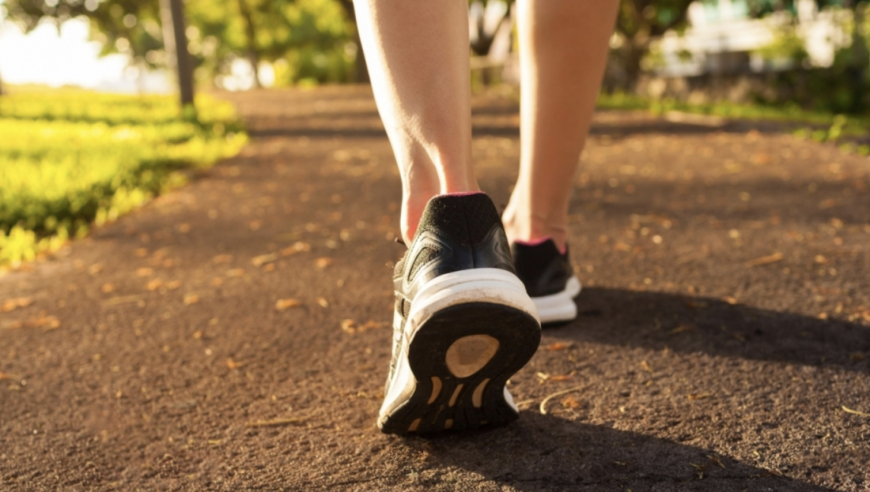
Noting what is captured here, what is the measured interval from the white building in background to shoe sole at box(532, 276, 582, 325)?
31.1ft

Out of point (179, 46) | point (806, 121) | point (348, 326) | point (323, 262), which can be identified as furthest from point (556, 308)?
point (179, 46)

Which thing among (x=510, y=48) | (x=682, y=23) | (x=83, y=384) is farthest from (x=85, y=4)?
(x=83, y=384)

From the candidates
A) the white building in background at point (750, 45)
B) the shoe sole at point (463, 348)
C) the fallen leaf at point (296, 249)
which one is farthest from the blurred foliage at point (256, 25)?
the shoe sole at point (463, 348)

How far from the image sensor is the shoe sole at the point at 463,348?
127cm

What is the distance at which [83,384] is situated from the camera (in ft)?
6.47

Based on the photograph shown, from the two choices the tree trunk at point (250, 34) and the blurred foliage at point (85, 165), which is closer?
the blurred foliage at point (85, 165)

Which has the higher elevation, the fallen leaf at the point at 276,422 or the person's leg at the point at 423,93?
the person's leg at the point at 423,93

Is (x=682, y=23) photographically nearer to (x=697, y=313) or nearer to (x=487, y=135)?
(x=487, y=135)

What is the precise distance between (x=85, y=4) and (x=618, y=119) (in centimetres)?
1970

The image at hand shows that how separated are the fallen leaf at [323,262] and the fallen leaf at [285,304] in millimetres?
475

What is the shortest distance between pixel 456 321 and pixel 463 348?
6 centimetres

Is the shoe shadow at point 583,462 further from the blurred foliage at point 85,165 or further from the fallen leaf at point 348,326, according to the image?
the blurred foliage at point 85,165

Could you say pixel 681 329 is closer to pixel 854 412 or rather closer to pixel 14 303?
pixel 854 412

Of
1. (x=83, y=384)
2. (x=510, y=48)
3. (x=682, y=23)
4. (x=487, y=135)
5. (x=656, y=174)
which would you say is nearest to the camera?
(x=83, y=384)
